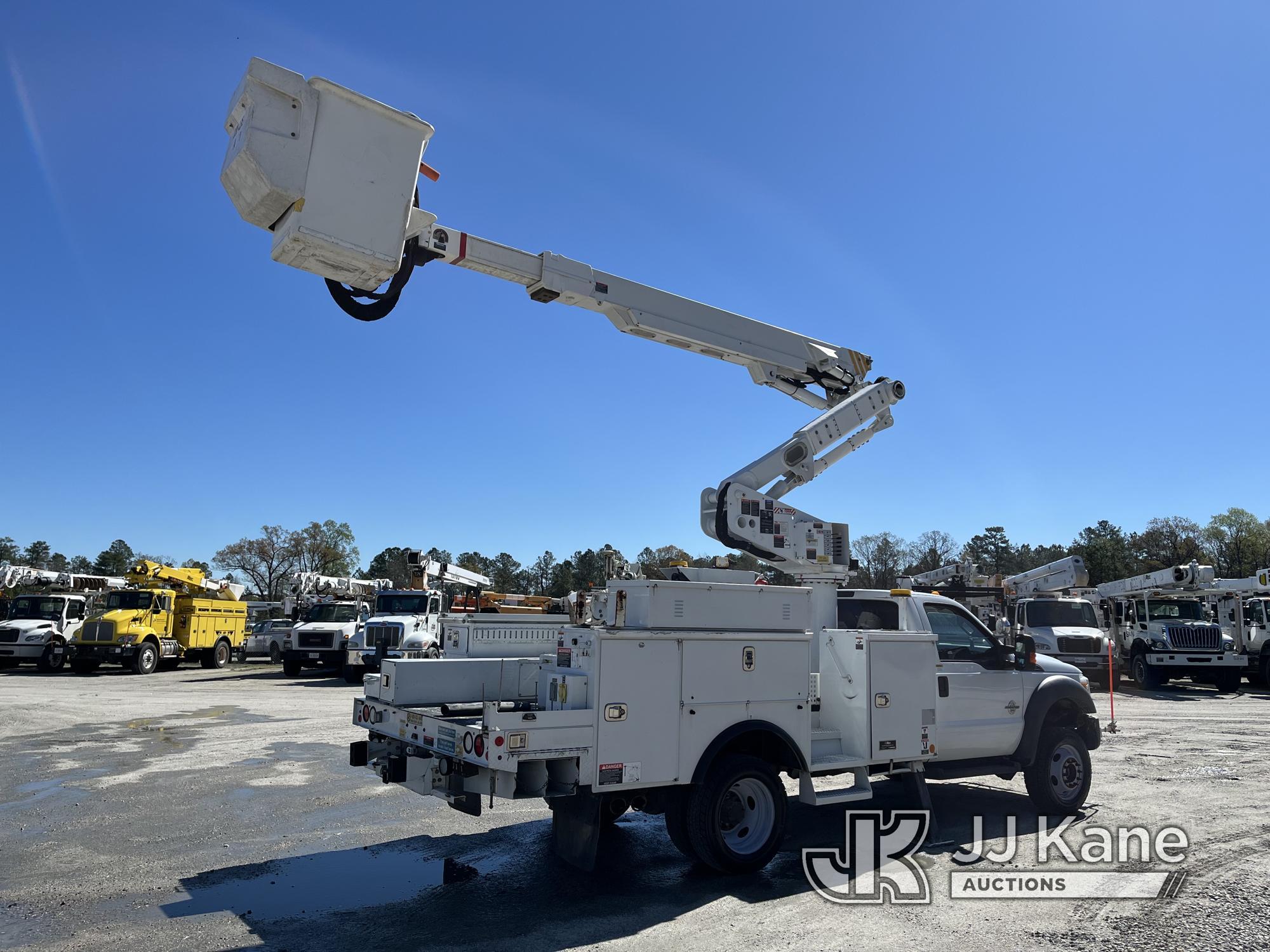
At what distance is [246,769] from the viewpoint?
995cm

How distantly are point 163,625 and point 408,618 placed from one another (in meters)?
9.87

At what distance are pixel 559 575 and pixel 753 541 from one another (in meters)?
41.5

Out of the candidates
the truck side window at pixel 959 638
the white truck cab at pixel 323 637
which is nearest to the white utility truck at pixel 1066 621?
the truck side window at pixel 959 638

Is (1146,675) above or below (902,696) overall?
below

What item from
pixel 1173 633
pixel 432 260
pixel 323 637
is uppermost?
pixel 432 260

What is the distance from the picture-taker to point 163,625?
1046 inches

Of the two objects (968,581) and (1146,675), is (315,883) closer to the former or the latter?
(968,581)

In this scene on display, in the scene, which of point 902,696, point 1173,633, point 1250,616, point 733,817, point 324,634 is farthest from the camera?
point 1250,616

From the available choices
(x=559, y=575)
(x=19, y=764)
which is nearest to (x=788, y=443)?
Answer: (x=19, y=764)

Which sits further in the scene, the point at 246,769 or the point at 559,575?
the point at 559,575

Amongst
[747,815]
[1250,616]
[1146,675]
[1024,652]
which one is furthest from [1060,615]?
[747,815]

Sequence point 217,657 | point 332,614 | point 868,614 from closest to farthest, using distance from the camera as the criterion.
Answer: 1. point 868,614
2. point 332,614
3. point 217,657

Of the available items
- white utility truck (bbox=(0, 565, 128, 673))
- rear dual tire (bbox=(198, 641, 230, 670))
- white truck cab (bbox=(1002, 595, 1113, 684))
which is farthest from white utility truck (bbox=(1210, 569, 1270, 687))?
white utility truck (bbox=(0, 565, 128, 673))

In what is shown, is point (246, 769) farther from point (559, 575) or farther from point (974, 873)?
point (559, 575)
